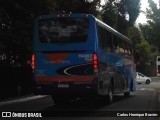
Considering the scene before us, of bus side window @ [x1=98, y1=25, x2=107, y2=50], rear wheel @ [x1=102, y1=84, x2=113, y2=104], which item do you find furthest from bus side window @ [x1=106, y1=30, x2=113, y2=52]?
rear wheel @ [x1=102, y1=84, x2=113, y2=104]

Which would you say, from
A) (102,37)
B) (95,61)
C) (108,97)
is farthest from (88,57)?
(108,97)

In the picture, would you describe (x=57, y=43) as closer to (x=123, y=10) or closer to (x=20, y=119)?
(x=20, y=119)

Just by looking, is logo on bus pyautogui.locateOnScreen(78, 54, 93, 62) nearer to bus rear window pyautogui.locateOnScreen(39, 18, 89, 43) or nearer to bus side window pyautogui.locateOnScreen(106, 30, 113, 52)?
bus rear window pyautogui.locateOnScreen(39, 18, 89, 43)

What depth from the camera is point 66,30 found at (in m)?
17.9

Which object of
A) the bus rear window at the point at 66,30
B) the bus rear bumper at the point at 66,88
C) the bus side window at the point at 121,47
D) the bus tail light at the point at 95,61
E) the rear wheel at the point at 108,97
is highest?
the bus rear window at the point at 66,30

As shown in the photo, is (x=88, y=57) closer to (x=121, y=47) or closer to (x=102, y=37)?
(x=102, y=37)

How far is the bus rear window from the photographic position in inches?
701

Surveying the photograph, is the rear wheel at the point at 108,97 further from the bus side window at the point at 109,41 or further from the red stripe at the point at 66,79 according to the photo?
the red stripe at the point at 66,79

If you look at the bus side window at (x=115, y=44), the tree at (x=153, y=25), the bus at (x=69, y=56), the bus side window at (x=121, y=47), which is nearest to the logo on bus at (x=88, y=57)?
the bus at (x=69, y=56)

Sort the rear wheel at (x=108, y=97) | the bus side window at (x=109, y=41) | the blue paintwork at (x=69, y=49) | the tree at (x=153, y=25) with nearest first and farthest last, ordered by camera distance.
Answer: the blue paintwork at (x=69, y=49) → the bus side window at (x=109, y=41) → the rear wheel at (x=108, y=97) → the tree at (x=153, y=25)

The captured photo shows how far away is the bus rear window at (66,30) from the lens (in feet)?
58.4

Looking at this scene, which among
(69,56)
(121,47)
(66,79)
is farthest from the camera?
(121,47)

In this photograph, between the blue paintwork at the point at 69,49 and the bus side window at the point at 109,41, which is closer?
the blue paintwork at the point at 69,49

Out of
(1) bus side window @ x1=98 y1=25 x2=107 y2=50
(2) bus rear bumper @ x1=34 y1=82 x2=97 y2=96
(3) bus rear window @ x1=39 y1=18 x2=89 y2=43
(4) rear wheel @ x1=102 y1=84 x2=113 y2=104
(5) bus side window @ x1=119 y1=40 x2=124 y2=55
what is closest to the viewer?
(2) bus rear bumper @ x1=34 y1=82 x2=97 y2=96
